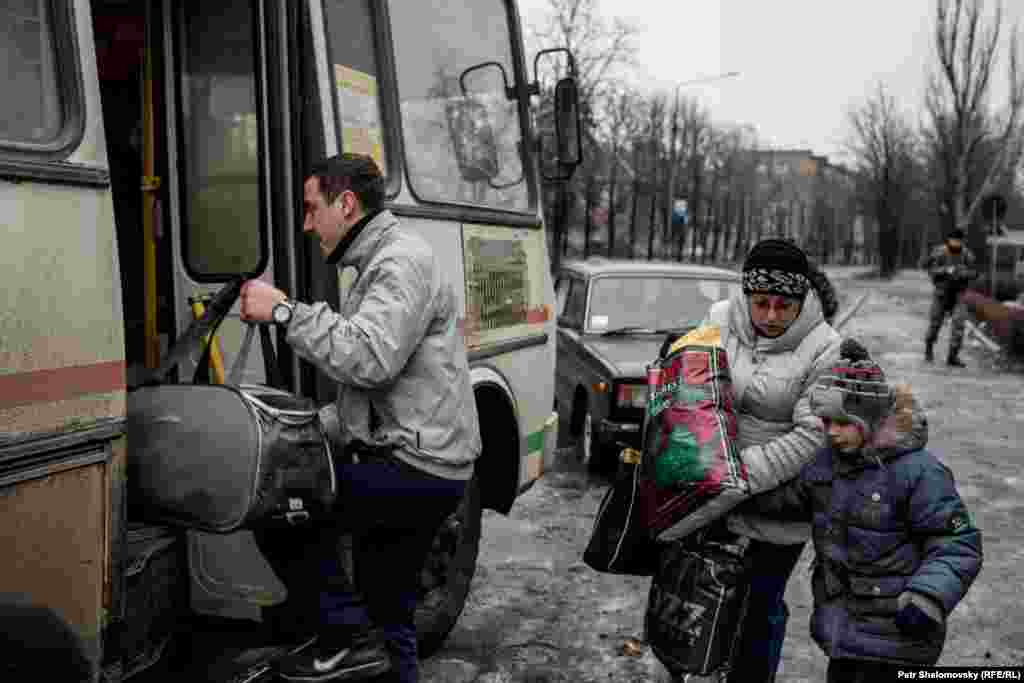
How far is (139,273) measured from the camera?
4.23m

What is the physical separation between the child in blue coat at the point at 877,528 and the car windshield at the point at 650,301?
5.82 meters

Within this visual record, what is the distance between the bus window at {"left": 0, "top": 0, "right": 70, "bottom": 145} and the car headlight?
563 centimetres

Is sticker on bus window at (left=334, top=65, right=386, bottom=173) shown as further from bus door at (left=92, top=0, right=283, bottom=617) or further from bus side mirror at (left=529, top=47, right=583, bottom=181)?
bus side mirror at (left=529, top=47, right=583, bottom=181)

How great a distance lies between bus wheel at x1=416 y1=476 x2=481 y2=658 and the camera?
4641mm

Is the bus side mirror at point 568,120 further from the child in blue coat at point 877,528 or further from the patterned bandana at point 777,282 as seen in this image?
the child in blue coat at point 877,528

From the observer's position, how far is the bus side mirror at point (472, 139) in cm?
476

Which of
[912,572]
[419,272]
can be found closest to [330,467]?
[419,272]

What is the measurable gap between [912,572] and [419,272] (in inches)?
64.5

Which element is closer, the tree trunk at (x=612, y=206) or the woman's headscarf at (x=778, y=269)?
the woman's headscarf at (x=778, y=269)

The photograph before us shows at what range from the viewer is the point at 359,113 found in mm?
3938

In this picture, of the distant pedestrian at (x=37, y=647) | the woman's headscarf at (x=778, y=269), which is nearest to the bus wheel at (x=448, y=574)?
the woman's headscarf at (x=778, y=269)

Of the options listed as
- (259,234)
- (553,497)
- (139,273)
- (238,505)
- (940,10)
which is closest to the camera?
(238,505)

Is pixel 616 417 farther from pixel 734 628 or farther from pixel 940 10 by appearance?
pixel 940 10

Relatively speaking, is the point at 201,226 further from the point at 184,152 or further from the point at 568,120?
the point at 568,120
